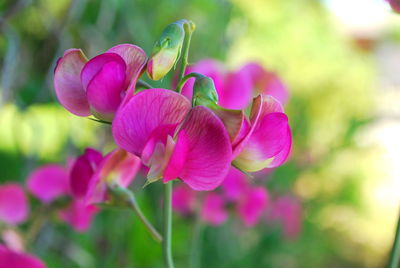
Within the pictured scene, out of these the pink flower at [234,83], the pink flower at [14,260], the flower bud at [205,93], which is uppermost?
the pink flower at [234,83]

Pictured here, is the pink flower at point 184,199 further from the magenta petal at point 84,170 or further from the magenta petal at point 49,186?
the magenta petal at point 84,170

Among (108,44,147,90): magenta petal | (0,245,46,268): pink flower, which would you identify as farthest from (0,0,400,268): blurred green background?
(0,245,46,268): pink flower

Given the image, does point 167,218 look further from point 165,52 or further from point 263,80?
point 263,80

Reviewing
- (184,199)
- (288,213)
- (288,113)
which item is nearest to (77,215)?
(184,199)

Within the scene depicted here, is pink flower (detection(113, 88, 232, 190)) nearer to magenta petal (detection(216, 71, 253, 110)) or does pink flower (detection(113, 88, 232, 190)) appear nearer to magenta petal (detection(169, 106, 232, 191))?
magenta petal (detection(169, 106, 232, 191))

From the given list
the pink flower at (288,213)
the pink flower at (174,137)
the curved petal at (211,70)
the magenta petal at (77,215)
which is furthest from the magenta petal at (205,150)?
the pink flower at (288,213)
